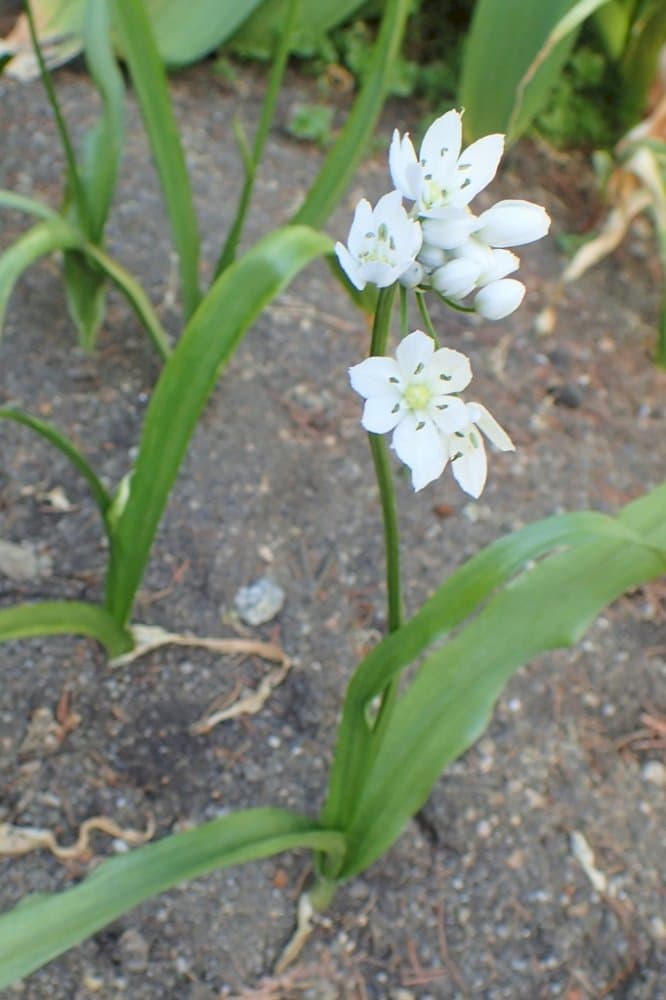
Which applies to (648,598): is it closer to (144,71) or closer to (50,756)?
(50,756)

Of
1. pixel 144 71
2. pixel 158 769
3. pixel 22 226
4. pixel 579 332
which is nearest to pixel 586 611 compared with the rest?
pixel 158 769

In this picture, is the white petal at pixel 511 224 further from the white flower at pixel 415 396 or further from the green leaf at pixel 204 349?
the green leaf at pixel 204 349

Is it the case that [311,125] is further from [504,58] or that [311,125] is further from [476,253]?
[476,253]

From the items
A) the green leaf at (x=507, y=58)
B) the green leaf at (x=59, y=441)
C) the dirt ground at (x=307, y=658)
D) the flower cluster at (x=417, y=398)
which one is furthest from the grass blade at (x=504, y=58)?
the flower cluster at (x=417, y=398)

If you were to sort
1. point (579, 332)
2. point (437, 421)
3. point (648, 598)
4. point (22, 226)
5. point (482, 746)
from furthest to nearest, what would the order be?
point (579, 332)
point (22, 226)
point (648, 598)
point (482, 746)
point (437, 421)

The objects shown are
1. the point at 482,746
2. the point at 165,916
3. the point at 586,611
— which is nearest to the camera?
the point at 586,611

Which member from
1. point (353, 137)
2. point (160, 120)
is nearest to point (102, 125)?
point (160, 120)

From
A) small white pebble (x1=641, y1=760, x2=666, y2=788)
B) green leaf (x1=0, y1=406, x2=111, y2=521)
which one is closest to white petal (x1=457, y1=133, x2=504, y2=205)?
green leaf (x1=0, y1=406, x2=111, y2=521)
